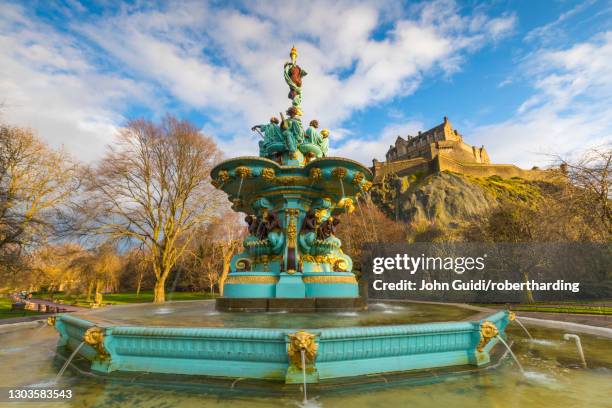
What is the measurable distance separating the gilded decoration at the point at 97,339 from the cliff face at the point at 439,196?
6078 cm

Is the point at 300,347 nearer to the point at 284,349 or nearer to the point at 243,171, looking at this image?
the point at 284,349

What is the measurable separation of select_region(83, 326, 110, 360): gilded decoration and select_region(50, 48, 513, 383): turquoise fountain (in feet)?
0.05

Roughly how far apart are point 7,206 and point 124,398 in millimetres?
17870

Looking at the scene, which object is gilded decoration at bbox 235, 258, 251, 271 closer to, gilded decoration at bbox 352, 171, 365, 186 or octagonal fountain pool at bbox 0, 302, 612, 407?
gilded decoration at bbox 352, 171, 365, 186

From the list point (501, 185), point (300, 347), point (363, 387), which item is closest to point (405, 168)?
point (501, 185)

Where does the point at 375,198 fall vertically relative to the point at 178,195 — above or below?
above

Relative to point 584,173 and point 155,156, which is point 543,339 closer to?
point 584,173

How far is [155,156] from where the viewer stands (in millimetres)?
21953

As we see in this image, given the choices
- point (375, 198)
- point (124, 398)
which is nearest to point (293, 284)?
point (124, 398)

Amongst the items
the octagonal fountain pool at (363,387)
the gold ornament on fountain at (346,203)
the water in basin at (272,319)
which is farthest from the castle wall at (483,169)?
the octagonal fountain pool at (363,387)

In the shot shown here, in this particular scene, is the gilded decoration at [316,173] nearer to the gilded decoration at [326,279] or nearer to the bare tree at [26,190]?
the gilded decoration at [326,279]

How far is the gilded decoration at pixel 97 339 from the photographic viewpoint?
444 cm

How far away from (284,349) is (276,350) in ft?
0.36

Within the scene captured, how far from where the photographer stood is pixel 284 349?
13.0ft
